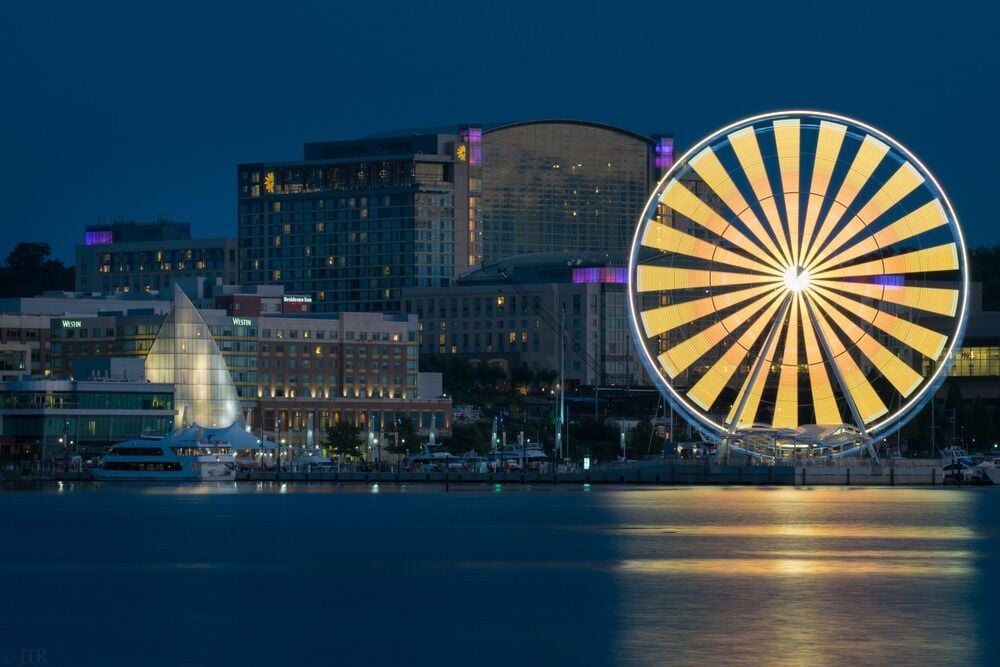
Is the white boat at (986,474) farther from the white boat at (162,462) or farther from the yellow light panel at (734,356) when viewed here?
the white boat at (162,462)

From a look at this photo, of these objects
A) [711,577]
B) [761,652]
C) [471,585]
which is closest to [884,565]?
[711,577]

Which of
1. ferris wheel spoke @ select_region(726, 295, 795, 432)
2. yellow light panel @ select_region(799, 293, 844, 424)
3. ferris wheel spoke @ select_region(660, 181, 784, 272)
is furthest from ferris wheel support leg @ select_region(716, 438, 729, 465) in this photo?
ferris wheel spoke @ select_region(660, 181, 784, 272)

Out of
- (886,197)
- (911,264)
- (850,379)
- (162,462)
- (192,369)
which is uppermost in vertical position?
(886,197)

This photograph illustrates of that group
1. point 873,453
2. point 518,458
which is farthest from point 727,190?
point 518,458

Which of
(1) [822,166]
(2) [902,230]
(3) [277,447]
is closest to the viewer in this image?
(1) [822,166]

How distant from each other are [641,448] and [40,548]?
110m

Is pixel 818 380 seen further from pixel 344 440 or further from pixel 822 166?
pixel 344 440

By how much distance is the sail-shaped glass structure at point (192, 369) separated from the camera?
18500 cm

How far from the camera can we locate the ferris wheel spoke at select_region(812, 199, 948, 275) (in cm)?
11300

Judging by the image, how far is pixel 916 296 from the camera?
377 ft

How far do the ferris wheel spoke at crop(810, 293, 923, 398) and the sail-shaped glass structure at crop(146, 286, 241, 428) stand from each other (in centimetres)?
7949

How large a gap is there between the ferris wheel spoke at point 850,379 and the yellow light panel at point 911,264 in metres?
2.21

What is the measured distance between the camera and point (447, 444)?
193750mm

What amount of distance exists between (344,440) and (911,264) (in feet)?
262
